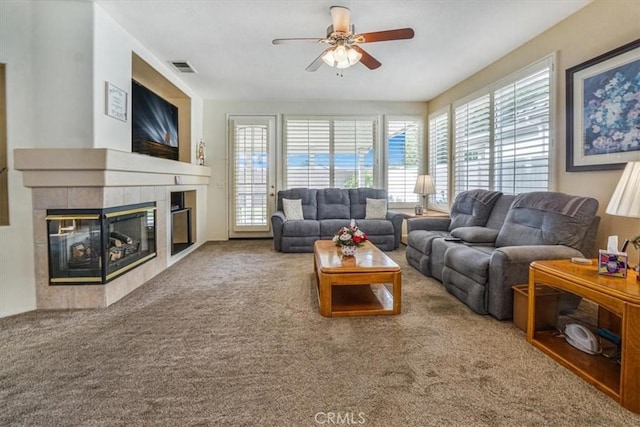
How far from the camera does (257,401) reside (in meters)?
1.64

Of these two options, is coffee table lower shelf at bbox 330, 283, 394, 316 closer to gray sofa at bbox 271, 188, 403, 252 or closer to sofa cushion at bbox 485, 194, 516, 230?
sofa cushion at bbox 485, 194, 516, 230

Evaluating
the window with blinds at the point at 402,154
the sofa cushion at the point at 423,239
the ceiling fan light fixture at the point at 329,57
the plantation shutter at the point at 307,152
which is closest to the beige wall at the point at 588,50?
the sofa cushion at the point at 423,239

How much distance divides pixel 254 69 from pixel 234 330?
352 centimetres

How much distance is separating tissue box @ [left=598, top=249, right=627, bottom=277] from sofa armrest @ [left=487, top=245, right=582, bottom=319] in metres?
0.53

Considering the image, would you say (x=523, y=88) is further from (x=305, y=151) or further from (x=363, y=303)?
(x=305, y=151)

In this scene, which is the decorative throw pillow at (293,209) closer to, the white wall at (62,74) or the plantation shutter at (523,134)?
the plantation shutter at (523,134)

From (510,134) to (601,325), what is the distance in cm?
234

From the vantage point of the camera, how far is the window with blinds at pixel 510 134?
338cm

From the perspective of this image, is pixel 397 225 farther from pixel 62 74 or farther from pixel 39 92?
pixel 39 92

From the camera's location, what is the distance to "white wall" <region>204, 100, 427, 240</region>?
6238 mm

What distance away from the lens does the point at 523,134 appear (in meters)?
3.63

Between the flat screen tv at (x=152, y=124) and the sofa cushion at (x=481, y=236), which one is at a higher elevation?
the flat screen tv at (x=152, y=124)

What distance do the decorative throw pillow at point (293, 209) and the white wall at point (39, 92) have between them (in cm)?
316

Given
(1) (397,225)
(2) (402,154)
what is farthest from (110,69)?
(2) (402,154)
